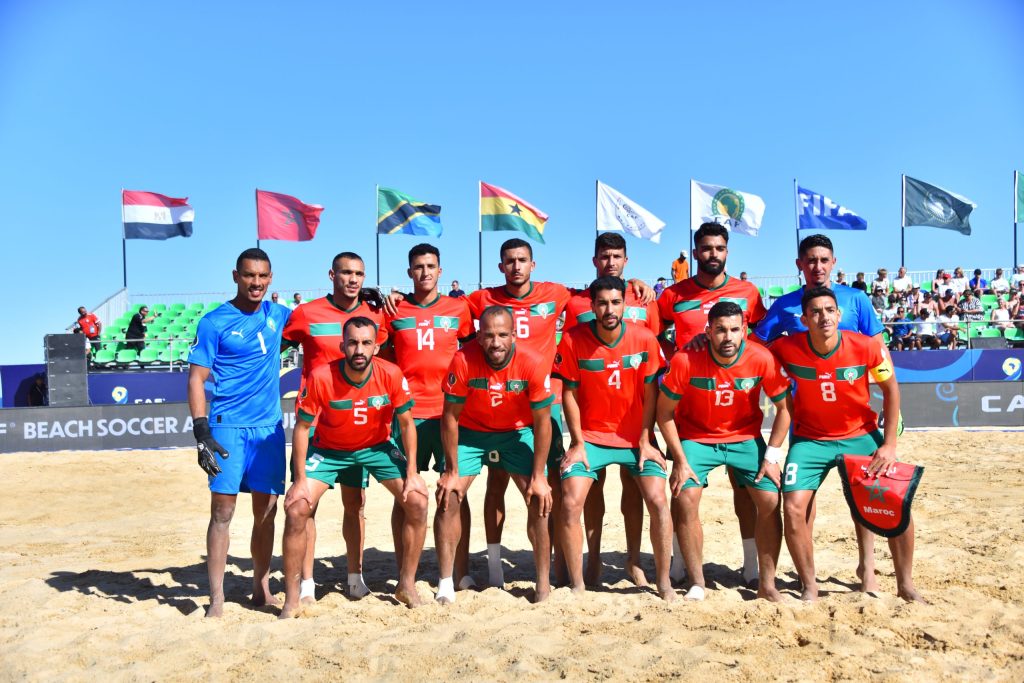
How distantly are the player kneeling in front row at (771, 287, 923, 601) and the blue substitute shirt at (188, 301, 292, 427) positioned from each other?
370 centimetres

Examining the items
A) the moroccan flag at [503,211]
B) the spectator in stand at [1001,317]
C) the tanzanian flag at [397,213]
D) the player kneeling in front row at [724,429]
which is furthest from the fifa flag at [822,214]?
the player kneeling in front row at [724,429]

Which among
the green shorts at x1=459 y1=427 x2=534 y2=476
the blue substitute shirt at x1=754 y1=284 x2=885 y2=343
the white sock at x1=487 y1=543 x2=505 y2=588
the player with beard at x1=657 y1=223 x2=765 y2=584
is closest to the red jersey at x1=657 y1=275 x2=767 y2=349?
the player with beard at x1=657 y1=223 x2=765 y2=584

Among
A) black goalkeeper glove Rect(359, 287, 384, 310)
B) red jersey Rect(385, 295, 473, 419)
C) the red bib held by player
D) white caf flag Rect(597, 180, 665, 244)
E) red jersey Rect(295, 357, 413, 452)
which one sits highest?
white caf flag Rect(597, 180, 665, 244)

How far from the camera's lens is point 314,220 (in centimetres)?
2428

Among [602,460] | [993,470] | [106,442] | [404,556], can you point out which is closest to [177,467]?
[106,442]

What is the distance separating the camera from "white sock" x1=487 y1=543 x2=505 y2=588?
20.6 feet

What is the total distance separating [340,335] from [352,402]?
652 mm

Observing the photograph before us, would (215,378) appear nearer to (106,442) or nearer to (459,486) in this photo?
(459,486)

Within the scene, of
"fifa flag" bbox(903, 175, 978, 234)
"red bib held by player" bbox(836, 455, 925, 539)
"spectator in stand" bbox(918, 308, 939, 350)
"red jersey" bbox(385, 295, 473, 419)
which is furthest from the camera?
"fifa flag" bbox(903, 175, 978, 234)

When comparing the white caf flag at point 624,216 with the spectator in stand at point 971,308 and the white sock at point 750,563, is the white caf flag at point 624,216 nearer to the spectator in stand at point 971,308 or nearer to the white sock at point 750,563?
the spectator in stand at point 971,308

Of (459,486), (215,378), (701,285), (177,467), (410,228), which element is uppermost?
(410,228)

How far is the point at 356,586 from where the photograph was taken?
6137 mm

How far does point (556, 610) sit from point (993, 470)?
27.0 feet

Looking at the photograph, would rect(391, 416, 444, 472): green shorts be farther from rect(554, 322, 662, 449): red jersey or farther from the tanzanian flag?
the tanzanian flag
